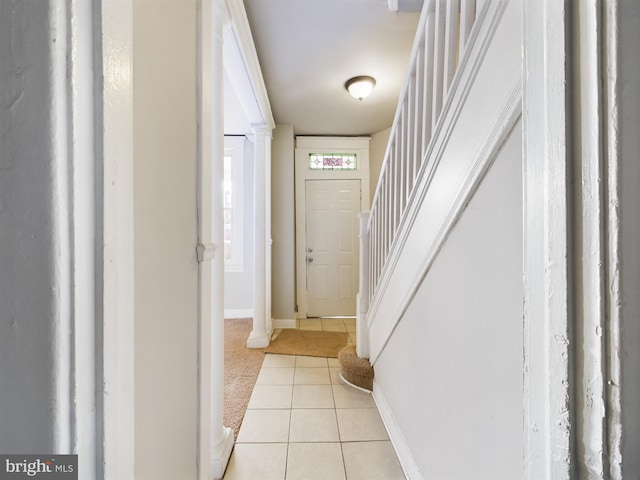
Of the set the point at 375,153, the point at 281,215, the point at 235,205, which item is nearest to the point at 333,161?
the point at 375,153

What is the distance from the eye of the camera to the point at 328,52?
2447mm

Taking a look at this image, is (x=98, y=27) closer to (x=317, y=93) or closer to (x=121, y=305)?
(x=121, y=305)

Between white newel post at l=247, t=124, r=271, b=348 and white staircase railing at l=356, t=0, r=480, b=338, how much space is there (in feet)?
4.78

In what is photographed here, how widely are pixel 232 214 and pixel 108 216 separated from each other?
403cm

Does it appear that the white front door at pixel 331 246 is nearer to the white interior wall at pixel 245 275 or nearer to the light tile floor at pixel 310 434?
the white interior wall at pixel 245 275

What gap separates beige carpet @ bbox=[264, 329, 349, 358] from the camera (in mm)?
2863

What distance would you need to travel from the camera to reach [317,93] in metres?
3.03

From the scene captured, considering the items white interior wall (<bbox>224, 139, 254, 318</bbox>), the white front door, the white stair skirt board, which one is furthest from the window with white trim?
the white stair skirt board

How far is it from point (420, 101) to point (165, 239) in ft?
3.83

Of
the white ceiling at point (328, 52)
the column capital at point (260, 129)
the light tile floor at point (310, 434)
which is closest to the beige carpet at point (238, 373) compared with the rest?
the light tile floor at point (310, 434)

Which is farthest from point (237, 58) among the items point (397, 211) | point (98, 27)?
point (98, 27)

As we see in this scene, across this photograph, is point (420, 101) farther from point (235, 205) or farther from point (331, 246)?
point (235, 205)

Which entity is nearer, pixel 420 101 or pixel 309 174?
pixel 420 101

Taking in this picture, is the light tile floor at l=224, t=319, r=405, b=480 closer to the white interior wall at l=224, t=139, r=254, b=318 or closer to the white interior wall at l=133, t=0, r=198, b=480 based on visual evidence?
the white interior wall at l=133, t=0, r=198, b=480
